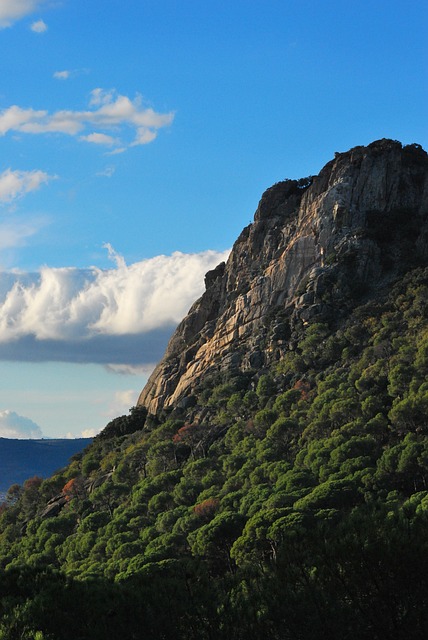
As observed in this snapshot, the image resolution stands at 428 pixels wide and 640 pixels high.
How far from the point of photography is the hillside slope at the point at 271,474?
36469 millimetres

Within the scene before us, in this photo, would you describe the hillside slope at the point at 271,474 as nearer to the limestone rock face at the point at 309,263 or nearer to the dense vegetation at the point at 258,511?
the dense vegetation at the point at 258,511

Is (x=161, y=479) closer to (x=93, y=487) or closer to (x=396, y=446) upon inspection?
(x=93, y=487)

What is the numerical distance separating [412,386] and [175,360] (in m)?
53.4

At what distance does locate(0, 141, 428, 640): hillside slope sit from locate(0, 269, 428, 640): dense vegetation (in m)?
0.13

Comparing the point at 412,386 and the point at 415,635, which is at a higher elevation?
the point at 412,386

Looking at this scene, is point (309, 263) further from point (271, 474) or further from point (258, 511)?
point (258, 511)

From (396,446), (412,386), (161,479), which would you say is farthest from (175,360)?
(396,446)

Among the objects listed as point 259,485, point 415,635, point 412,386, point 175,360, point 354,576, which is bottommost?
point 415,635

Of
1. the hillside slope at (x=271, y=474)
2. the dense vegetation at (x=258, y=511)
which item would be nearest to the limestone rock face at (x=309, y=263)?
the hillside slope at (x=271, y=474)

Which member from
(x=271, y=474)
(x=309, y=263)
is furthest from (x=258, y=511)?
(x=309, y=263)

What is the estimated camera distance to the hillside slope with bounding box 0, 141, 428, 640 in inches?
1436

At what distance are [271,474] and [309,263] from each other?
4774cm

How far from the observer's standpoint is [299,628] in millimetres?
35156

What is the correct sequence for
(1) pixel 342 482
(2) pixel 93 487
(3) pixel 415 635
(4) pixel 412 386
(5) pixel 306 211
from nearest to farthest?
(3) pixel 415 635 → (1) pixel 342 482 → (4) pixel 412 386 → (2) pixel 93 487 → (5) pixel 306 211
